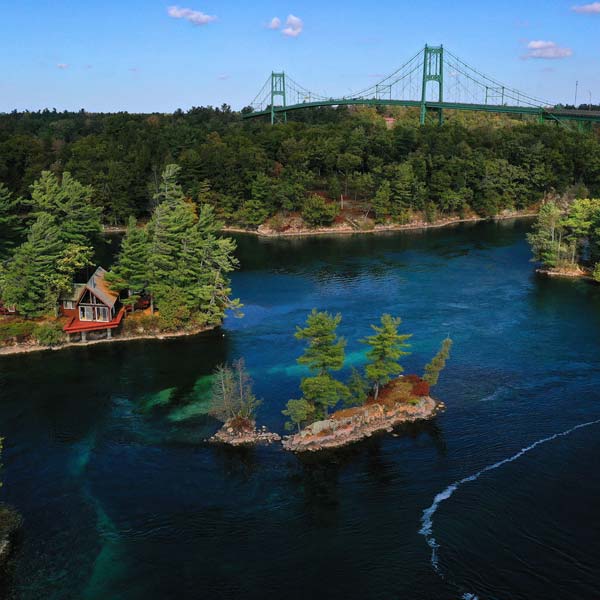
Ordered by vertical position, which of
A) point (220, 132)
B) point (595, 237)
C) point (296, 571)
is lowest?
point (296, 571)

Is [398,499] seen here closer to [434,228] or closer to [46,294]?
[46,294]

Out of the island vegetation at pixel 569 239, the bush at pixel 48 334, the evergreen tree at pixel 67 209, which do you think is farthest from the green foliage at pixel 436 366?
the island vegetation at pixel 569 239

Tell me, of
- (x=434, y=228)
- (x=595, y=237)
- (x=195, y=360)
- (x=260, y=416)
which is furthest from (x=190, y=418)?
(x=434, y=228)

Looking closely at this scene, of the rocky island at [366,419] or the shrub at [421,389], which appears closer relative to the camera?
the rocky island at [366,419]

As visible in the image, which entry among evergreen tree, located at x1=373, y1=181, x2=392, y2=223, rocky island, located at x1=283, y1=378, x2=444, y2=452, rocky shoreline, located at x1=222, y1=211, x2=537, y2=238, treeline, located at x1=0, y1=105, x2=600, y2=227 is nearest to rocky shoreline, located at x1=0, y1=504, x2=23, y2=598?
rocky island, located at x1=283, y1=378, x2=444, y2=452

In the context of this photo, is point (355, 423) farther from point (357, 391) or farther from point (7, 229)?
point (7, 229)

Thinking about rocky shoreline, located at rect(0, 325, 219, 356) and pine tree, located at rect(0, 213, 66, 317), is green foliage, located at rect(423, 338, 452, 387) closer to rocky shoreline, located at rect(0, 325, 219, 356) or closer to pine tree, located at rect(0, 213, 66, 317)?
rocky shoreline, located at rect(0, 325, 219, 356)

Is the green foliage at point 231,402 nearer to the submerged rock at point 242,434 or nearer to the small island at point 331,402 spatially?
the small island at point 331,402
